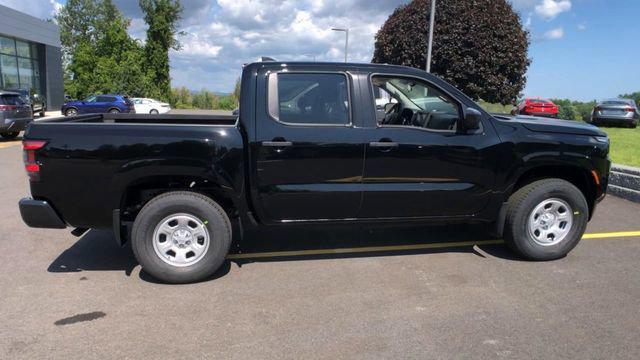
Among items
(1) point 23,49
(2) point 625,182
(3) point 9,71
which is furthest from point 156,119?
(1) point 23,49

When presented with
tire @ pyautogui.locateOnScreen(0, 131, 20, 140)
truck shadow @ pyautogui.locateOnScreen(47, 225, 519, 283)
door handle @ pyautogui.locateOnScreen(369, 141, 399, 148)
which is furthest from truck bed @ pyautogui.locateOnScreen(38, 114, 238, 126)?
tire @ pyautogui.locateOnScreen(0, 131, 20, 140)

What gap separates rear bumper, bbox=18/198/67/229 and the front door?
271 cm

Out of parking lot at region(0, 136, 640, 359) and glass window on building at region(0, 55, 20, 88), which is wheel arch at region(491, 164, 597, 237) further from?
glass window on building at region(0, 55, 20, 88)

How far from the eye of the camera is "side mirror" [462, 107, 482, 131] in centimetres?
453

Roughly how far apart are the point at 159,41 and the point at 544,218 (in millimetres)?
44992

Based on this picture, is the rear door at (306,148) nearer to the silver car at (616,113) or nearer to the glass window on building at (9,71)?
the silver car at (616,113)

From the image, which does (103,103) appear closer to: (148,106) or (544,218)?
(148,106)

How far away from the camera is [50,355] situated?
3232mm

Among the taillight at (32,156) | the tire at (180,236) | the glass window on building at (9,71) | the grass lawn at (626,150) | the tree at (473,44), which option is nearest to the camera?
the taillight at (32,156)

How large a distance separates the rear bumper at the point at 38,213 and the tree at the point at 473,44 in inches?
643

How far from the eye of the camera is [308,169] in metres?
4.42

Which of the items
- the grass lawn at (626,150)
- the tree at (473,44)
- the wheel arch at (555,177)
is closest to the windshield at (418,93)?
the wheel arch at (555,177)

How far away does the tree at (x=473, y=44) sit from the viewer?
18.1 metres

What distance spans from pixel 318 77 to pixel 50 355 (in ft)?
9.92
